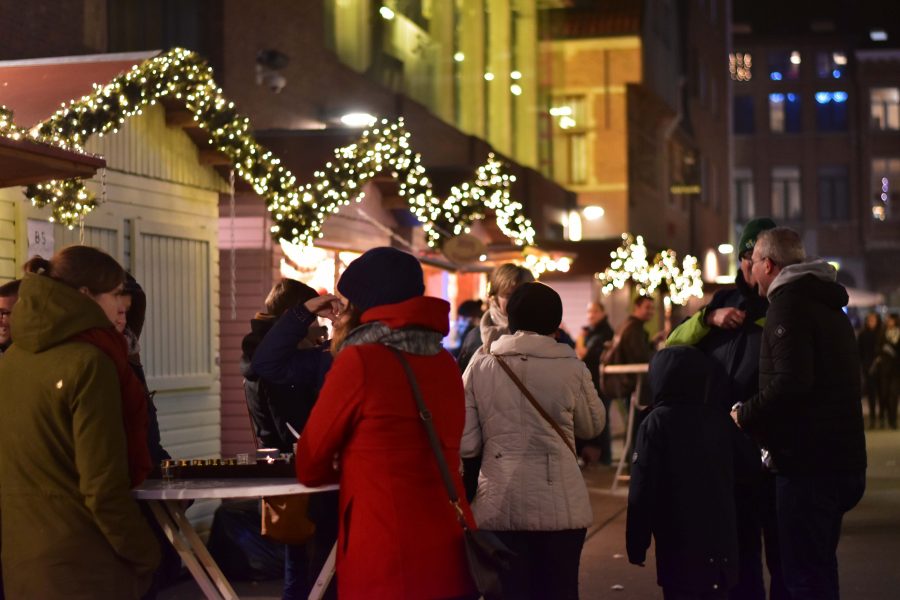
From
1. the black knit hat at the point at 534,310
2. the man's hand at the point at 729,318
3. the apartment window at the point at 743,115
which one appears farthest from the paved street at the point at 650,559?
the apartment window at the point at 743,115

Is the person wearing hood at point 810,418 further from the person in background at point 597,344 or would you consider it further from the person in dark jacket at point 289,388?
the person in background at point 597,344

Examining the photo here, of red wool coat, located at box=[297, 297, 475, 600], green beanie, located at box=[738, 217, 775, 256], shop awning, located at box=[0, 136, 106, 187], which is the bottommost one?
red wool coat, located at box=[297, 297, 475, 600]

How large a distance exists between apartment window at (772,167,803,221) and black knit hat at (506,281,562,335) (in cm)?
6948

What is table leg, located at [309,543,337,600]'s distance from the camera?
5668 millimetres

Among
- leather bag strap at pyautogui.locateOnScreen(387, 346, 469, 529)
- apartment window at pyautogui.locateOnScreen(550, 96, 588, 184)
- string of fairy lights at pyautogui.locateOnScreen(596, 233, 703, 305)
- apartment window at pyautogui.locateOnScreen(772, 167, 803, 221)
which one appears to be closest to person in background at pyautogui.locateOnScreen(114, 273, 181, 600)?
leather bag strap at pyautogui.locateOnScreen(387, 346, 469, 529)

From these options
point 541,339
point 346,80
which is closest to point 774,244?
point 541,339

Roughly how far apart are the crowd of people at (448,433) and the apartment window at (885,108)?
223ft

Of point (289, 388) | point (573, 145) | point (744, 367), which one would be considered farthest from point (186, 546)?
point (573, 145)

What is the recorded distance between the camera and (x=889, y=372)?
2658cm

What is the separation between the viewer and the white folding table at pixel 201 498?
539cm

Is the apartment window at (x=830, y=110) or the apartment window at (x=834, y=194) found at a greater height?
the apartment window at (x=830, y=110)

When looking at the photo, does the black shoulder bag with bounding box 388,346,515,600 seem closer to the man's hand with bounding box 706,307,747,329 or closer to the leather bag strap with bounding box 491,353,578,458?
the leather bag strap with bounding box 491,353,578,458

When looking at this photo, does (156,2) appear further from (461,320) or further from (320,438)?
(320,438)

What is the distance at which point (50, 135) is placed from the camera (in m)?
9.50
